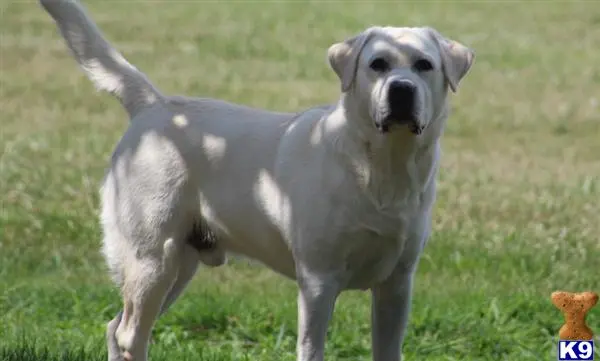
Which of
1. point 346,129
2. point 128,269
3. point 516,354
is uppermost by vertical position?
point 346,129

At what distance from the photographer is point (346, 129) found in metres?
Result: 5.54

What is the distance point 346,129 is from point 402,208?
354mm

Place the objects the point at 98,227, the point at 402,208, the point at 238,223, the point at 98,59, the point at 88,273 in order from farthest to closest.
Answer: the point at 98,227 → the point at 88,273 → the point at 98,59 → the point at 238,223 → the point at 402,208

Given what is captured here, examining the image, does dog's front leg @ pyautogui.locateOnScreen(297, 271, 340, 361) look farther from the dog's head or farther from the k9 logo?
the k9 logo

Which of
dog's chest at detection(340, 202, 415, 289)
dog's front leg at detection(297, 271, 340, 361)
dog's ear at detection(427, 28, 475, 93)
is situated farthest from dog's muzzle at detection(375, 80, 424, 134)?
dog's front leg at detection(297, 271, 340, 361)

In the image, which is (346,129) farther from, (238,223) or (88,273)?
(88,273)

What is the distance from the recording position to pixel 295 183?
5621 mm

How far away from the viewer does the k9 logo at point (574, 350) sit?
18.6 feet

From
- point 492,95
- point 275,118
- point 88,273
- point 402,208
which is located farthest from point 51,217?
point 492,95

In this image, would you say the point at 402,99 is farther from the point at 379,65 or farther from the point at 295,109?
the point at 295,109

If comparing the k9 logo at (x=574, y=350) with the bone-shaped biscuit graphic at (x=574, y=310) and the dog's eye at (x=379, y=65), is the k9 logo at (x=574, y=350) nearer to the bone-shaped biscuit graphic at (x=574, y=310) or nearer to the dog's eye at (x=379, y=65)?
the bone-shaped biscuit graphic at (x=574, y=310)

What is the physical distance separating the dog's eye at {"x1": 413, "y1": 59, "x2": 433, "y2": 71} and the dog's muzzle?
0.16 m

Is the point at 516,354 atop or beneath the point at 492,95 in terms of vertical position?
beneath

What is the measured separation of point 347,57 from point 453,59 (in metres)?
0.39
